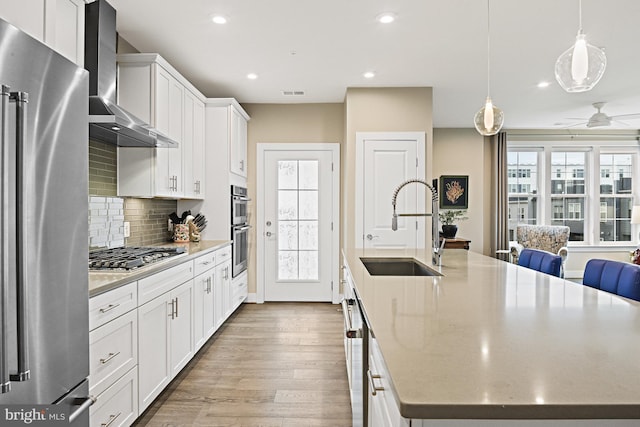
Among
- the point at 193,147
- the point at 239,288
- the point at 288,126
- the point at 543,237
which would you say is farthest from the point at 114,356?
the point at 543,237

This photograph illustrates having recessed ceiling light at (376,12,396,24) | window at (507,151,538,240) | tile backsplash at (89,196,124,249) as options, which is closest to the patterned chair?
window at (507,151,538,240)

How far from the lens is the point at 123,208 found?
3.26 m

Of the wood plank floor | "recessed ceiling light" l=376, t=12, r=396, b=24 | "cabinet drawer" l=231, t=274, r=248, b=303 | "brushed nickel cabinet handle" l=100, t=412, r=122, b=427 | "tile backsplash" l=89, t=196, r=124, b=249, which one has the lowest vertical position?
the wood plank floor

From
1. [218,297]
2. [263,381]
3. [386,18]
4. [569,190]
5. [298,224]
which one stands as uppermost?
[386,18]

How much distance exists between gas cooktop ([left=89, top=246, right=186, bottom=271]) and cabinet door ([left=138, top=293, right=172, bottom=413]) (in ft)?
0.76

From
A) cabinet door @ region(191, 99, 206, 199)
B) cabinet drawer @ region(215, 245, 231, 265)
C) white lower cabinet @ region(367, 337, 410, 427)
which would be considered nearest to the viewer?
white lower cabinet @ region(367, 337, 410, 427)

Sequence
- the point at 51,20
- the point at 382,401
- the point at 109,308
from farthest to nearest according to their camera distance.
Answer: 1. the point at 109,308
2. the point at 51,20
3. the point at 382,401

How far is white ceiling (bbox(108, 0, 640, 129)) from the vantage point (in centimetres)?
279

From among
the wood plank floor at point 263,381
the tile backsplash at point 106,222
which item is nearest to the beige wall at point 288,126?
the wood plank floor at point 263,381

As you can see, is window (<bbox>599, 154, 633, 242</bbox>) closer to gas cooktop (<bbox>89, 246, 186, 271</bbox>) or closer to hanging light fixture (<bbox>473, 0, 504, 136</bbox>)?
hanging light fixture (<bbox>473, 0, 504, 136</bbox>)

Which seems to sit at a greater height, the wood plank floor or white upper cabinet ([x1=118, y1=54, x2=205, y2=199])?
white upper cabinet ([x1=118, y1=54, x2=205, y2=199])

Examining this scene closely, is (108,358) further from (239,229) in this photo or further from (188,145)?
(239,229)

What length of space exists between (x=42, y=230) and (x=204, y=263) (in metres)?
2.20

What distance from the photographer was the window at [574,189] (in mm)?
7195
